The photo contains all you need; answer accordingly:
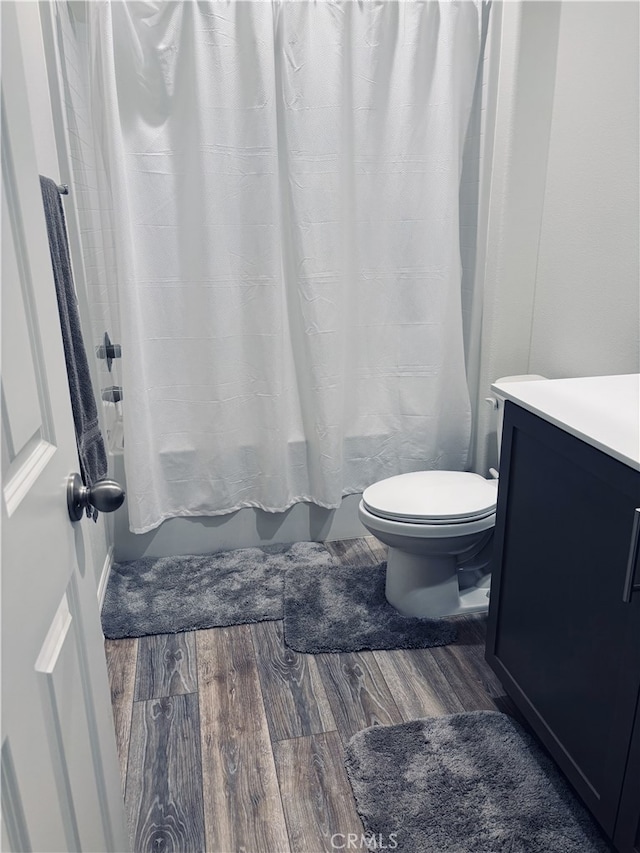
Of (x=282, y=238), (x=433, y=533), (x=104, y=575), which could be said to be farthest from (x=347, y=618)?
(x=282, y=238)

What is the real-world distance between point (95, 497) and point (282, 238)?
166 centimetres

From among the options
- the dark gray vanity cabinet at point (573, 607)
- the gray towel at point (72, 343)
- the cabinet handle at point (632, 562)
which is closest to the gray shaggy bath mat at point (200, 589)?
the gray towel at point (72, 343)

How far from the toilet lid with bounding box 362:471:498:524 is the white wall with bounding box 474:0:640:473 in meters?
0.42

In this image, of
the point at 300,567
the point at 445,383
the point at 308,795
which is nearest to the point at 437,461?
the point at 445,383

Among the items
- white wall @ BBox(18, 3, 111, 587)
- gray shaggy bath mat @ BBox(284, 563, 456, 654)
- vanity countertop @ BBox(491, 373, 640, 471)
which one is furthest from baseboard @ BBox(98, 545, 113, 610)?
vanity countertop @ BBox(491, 373, 640, 471)

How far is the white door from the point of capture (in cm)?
66

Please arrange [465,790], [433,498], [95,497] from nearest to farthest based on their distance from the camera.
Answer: [95,497], [465,790], [433,498]

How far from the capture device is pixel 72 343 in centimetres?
155

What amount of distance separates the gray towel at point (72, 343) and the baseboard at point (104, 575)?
68 centimetres

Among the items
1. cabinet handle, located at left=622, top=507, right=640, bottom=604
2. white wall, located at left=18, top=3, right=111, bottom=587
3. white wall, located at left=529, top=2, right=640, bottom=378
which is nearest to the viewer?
white wall, located at left=18, top=3, right=111, bottom=587

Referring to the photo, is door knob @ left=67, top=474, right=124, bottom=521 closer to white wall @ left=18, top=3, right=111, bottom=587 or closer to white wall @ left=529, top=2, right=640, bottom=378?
white wall @ left=18, top=3, right=111, bottom=587

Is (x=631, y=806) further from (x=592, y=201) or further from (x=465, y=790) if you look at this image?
(x=592, y=201)

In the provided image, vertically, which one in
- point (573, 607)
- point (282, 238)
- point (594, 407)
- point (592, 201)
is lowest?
point (573, 607)

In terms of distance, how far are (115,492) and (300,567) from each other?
1660 mm
